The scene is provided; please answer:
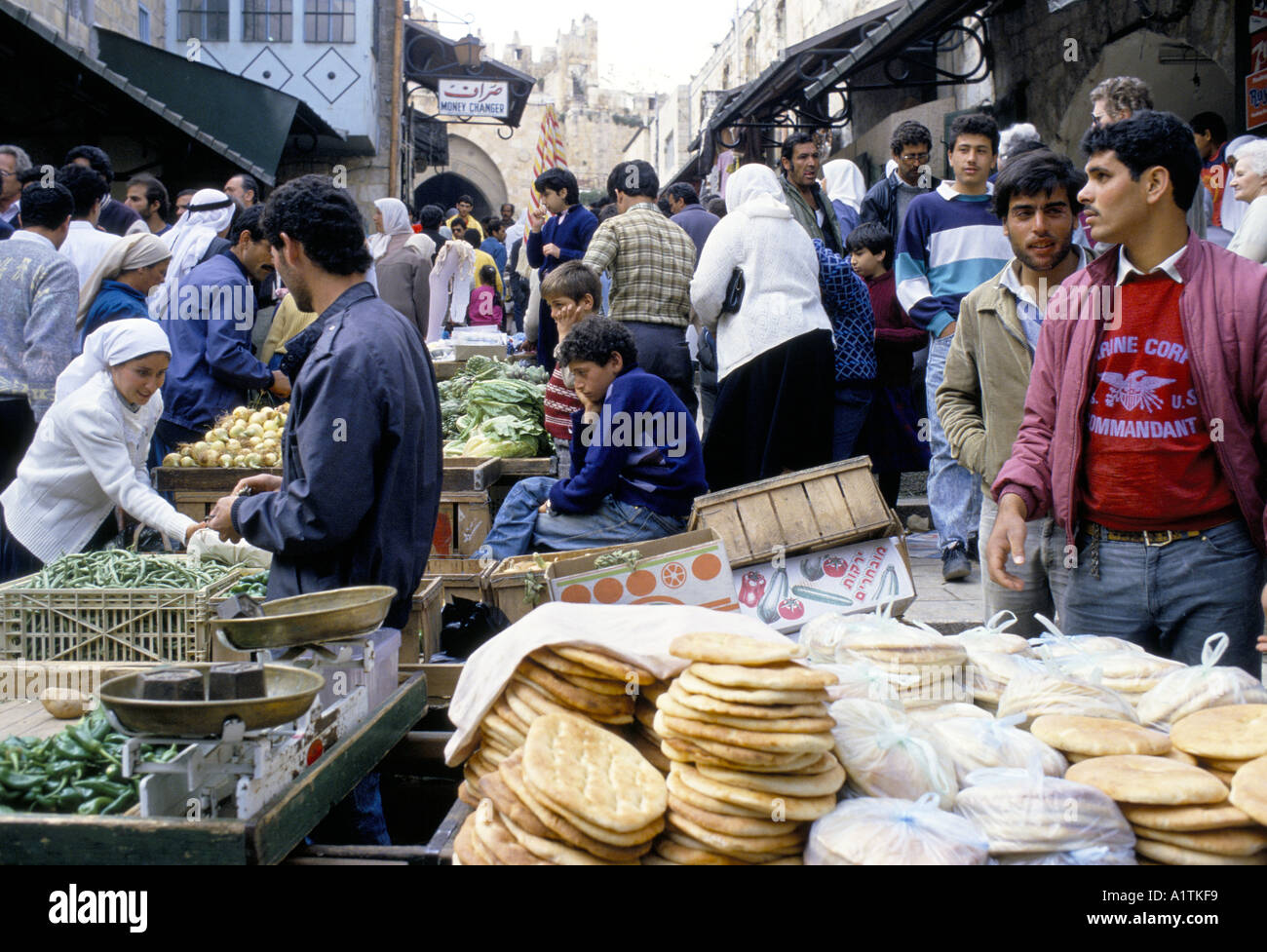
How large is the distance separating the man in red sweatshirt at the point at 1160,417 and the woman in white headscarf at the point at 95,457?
11.3 ft

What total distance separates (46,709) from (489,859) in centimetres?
199

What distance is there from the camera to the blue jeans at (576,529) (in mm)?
5227

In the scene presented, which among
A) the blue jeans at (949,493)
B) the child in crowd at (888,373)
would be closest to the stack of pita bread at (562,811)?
the blue jeans at (949,493)

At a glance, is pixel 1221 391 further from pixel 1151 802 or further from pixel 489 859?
pixel 489 859

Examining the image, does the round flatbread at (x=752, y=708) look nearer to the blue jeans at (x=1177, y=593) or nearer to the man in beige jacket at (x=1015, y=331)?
the blue jeans at (x=1177, y=593)

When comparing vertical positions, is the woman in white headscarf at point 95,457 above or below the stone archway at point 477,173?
below

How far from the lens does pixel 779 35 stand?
22.4 m

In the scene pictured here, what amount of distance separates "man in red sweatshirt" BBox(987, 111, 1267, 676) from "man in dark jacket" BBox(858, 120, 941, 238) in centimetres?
475

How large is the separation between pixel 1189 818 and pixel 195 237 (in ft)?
22.8

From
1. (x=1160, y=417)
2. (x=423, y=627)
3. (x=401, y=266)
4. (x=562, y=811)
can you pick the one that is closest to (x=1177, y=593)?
(x=1160, y=417)

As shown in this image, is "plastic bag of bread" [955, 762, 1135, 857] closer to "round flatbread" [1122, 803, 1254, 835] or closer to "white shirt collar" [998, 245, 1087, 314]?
"round flatbread" [1122, 803, 1254, 835]

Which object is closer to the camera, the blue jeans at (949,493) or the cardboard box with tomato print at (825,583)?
the cardboard box with tomato print at (825,583)

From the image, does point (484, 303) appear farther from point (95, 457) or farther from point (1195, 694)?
point (1195, 694)
